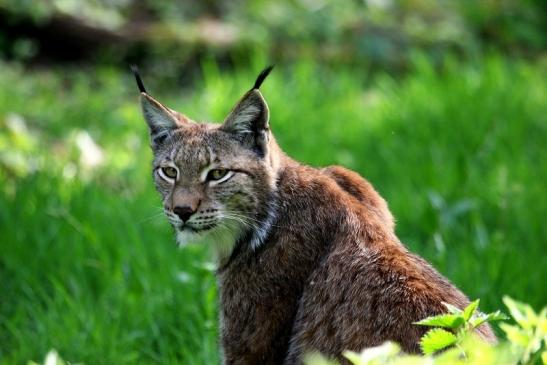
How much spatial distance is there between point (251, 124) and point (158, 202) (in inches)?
95.5

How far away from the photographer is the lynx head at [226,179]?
12.8 feet

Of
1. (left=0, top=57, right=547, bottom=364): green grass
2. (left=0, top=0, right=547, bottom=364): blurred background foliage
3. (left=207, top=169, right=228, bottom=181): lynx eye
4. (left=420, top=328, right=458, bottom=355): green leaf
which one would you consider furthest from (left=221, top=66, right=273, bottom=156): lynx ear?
(left=420, top=328, right=458, bottom=355): green leaf

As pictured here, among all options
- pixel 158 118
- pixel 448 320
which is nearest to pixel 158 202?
pixel 158 118

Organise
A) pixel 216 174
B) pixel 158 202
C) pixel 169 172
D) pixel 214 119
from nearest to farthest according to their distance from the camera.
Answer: pixel 216 174
pixel 169 172
pixel 158 202
pixel 214 119

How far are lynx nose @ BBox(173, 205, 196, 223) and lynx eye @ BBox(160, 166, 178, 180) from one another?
23 centimetres

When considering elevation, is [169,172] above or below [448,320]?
below

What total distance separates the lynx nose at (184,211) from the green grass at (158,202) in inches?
40.0

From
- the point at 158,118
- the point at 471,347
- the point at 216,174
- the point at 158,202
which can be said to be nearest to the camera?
the point at 471,347

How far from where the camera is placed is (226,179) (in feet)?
12.9

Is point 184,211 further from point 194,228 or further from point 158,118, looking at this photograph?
point 158,118

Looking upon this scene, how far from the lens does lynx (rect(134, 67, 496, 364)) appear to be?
345 centimetres

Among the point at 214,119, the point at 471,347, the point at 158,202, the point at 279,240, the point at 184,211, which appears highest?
the point at 471,347

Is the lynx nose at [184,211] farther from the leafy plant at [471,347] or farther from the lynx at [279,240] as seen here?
the leafy plant at [471,347]

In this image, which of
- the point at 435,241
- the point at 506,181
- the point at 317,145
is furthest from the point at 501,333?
the point at 317,145
